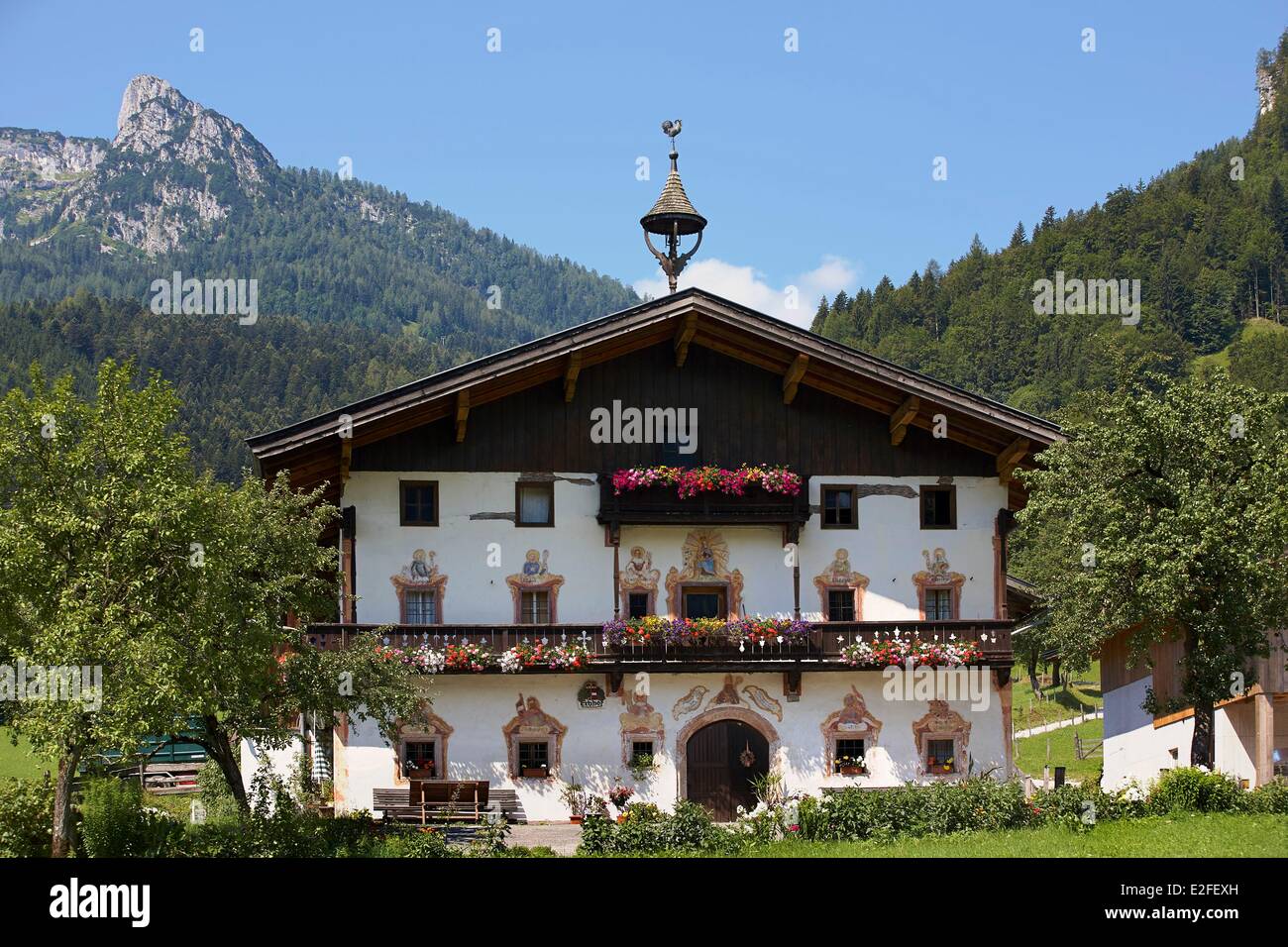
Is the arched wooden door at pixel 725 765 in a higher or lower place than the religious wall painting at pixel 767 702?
lower

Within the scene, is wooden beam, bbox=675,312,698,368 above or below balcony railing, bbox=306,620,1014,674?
above

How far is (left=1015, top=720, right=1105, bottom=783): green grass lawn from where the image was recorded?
1896 inches

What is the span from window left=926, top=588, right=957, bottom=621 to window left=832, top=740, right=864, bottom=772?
3.26m

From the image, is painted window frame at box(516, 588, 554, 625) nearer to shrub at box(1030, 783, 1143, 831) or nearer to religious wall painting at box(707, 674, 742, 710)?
religious wall painting at box(707, 674, 742, 710)

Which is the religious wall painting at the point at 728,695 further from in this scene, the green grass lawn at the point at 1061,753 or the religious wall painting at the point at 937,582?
the green grass lawn at the point at 1061,753

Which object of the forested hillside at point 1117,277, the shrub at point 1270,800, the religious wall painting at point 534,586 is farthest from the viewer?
the forested hillside at point 1117,277

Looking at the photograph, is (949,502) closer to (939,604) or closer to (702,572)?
(939,604)

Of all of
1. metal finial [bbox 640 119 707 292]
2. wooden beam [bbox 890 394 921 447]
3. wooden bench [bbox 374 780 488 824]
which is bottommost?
wooden bench [bbox 374 780 488 824]

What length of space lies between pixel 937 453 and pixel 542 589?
9.12 meters

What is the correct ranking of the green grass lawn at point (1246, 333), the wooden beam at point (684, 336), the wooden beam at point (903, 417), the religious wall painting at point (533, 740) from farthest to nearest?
the green grass lawn at point (1246, 333), the wooden beam at point (903, 417), the wooden beam at point (684, 336), the religious wall painting at point (533, 740)

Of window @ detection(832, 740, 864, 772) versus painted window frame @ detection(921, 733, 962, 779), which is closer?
window @ detection(832, 740, 864, 772)

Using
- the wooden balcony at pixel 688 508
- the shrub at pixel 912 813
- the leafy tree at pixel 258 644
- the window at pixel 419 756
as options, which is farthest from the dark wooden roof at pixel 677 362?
the shrub at pixel 912 813

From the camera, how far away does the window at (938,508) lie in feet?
118

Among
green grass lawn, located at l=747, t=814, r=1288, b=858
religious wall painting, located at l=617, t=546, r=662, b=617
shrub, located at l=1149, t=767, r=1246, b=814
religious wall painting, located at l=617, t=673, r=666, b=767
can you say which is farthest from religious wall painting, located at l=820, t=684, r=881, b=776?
shrub, located at l=1149, t=767, r=1246, b=814
